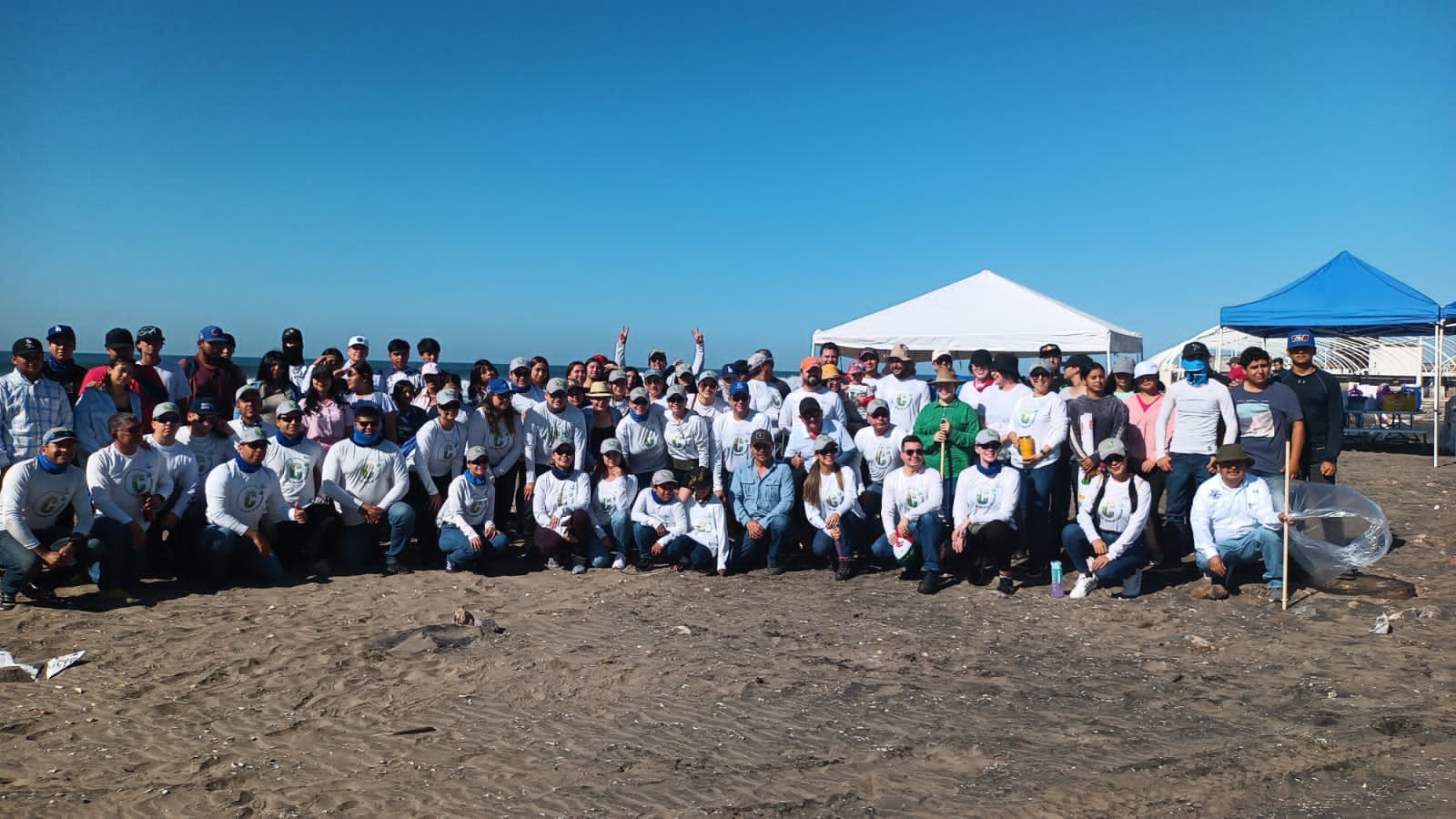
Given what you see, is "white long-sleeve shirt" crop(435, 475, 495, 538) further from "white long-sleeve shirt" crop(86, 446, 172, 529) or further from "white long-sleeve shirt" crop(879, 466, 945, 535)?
"white long-sleeve shirt" crop(879, 466, 945, 535)

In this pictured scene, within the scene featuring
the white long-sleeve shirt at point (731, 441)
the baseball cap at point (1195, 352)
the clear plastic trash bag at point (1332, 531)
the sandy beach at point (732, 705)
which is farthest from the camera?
the white long-sleeve shirt at point (731, 441)

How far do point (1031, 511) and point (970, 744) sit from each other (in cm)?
350

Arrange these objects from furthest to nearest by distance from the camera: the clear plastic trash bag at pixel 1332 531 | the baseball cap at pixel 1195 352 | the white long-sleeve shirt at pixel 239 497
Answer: the baseball cap at pixel 1195 352 < the white long-sleeve shirt at pixel 239 497 < the clear plastic trash bag at pixel 1332 531

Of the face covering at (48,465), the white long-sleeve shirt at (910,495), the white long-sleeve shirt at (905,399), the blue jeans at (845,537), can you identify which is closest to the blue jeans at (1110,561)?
the white long-sleeve shirt at (910,495)

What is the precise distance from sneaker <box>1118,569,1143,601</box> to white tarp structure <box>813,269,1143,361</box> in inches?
230

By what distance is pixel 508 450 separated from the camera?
26.5ft

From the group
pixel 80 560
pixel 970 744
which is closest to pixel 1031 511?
pixel 970 744

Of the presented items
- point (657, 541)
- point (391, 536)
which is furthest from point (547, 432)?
point (391, 536)

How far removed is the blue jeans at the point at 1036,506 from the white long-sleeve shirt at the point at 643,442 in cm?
307

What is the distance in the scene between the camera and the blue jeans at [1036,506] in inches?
289

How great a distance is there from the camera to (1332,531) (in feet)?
21.1

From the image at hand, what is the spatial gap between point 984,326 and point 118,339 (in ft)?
32.7

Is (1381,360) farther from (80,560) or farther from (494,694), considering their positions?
(80,560)

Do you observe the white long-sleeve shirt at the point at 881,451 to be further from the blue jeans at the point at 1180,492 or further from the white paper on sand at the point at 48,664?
the white paper on sand at the point at 48,664
